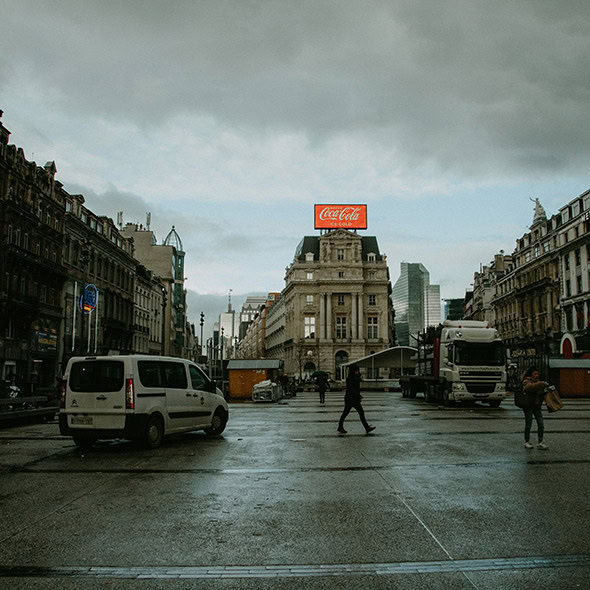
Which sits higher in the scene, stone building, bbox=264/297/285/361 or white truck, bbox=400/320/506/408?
stone building, bbox=264/297/285/361

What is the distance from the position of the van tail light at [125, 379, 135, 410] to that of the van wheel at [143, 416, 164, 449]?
1.80 ft

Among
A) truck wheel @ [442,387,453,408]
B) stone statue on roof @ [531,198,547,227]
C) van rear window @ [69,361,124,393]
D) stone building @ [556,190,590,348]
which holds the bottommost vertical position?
truck wheel @ [442,387,453,408]

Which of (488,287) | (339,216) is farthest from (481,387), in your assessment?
(488,287)

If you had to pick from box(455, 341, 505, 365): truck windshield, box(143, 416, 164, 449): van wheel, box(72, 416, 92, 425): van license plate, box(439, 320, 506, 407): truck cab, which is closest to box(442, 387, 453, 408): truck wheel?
box(439, 320, 506, 407): truck cab

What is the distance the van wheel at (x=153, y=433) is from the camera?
1236cm

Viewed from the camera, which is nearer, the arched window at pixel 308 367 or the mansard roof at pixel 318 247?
the arched window at pixel 308 367

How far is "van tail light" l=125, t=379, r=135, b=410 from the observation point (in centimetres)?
1207

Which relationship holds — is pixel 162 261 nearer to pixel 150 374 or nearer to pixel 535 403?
pixel 150 374

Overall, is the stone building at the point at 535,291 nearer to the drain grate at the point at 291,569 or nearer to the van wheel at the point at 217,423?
the van wheel at the point at 217,423

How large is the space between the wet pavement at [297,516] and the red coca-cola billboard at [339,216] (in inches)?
3621

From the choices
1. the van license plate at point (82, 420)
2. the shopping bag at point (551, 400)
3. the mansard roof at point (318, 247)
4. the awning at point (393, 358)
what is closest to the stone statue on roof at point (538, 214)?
the mansard roof at point (318, 247)

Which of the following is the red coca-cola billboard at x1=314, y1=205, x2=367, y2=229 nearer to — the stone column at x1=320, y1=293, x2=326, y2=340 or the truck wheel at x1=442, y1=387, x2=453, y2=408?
the stone column at x1=320, y1=293, x2=326, y2=340

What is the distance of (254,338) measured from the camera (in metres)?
187

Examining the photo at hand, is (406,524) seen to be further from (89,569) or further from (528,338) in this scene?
Answer: (528,338)
